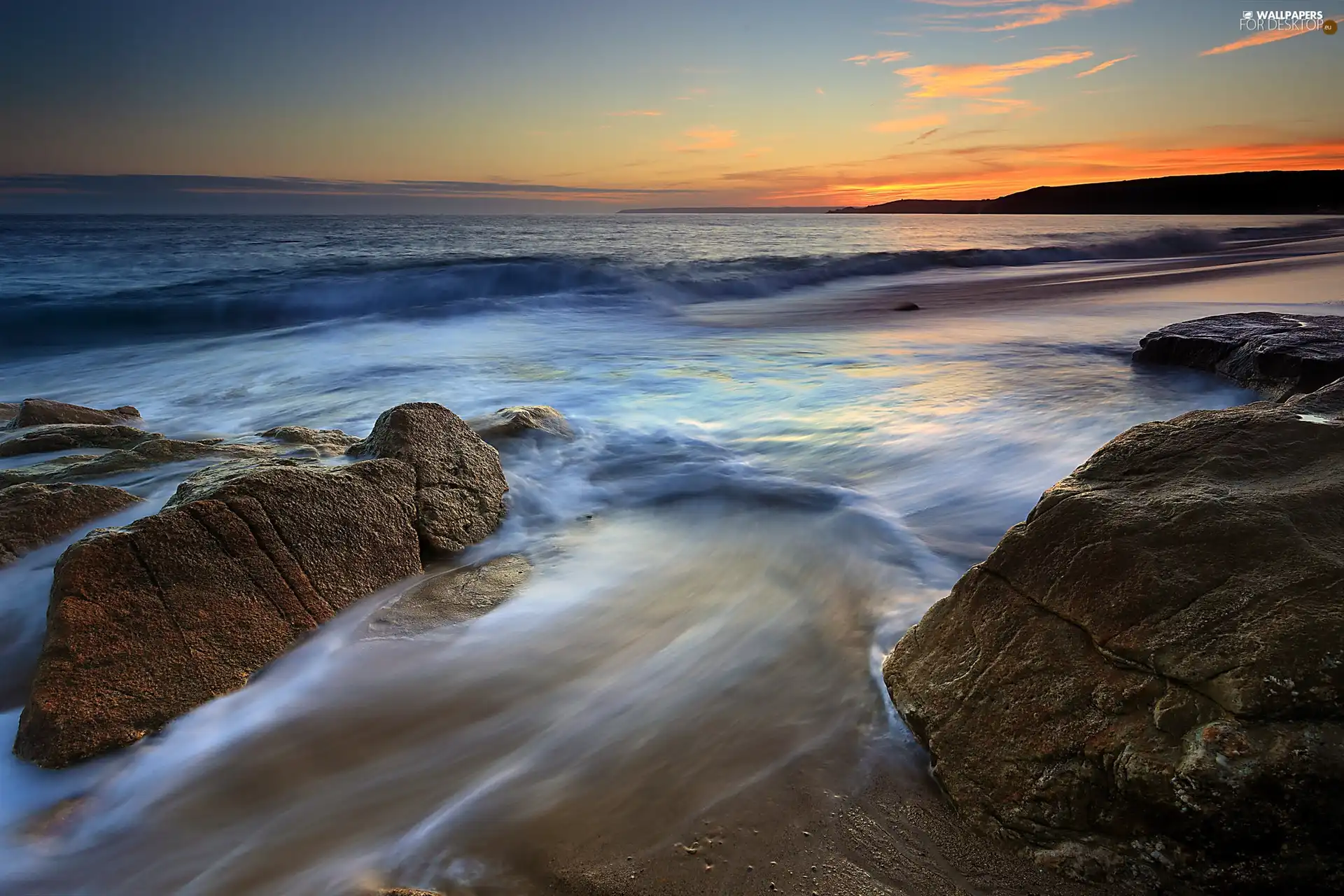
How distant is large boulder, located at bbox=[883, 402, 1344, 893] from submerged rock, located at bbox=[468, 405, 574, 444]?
12.3ft

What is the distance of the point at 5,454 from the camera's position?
496 centimetres

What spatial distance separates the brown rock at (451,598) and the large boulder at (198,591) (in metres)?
0.16

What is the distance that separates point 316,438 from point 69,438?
1702 mm

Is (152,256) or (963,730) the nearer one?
(963,730)

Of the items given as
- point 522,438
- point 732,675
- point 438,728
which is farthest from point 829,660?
point 522,438

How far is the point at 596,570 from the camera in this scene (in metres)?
4.02

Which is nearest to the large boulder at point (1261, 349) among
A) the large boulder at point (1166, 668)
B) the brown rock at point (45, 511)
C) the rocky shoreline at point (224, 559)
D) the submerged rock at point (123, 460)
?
the large boulder at point (1166, 668)

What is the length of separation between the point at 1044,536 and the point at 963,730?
0.66 metres

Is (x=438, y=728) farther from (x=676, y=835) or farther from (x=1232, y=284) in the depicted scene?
(x=1232, y=284)

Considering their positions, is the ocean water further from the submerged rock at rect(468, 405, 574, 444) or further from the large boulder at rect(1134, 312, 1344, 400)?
the large boulder at rect(1134, 312, 1344, 400)

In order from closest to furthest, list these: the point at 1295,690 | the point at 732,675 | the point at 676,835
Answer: the point at 1295,690 → the point at 676,835 → the point at 732,675

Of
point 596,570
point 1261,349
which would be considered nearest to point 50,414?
point 596,570

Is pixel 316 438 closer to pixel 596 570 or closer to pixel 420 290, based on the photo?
pixel 596 570

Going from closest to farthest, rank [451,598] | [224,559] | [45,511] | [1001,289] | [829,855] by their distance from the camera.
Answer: [829,855] < [224,559] < [451,598] < [45,511] < [1001,289]
